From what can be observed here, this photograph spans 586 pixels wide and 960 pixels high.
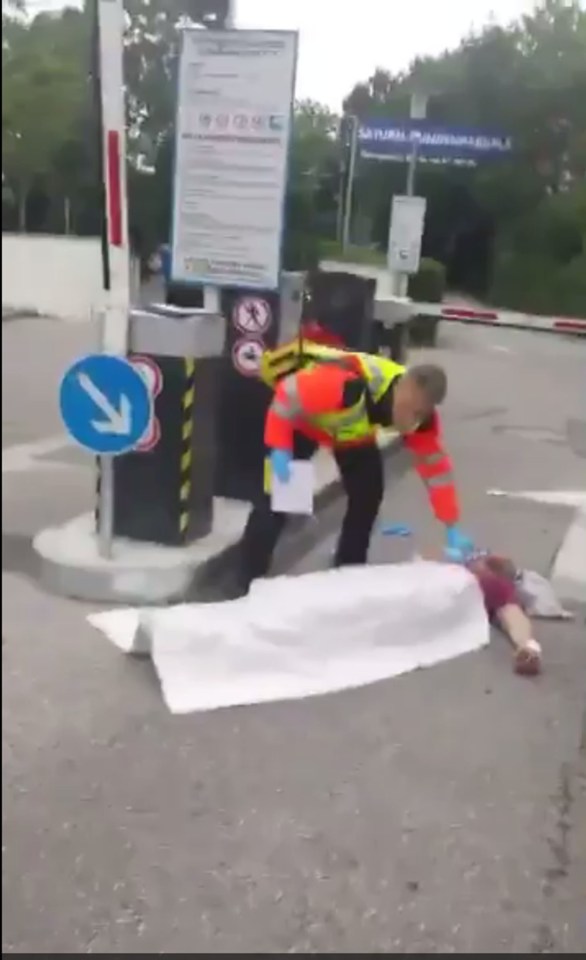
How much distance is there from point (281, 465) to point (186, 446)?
242mm

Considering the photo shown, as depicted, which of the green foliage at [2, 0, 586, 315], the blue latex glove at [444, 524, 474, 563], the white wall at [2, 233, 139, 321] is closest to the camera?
the white wall at [2, 233, 139, 321]

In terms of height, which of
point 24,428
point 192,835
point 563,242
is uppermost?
point 563,242

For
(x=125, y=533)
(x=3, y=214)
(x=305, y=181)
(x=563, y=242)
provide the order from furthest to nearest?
(x=563, y=242), (x=305, y=181), (x=125, y=533), (x=3, y=214)

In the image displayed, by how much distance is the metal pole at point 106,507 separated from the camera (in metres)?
0.81

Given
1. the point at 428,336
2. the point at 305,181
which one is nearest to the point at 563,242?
the point at 428,336

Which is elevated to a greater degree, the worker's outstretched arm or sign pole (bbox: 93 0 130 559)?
sign pole (bbox: 93 0 130 559)

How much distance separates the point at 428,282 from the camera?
3.48ft

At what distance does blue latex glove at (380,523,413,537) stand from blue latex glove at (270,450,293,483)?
118mm

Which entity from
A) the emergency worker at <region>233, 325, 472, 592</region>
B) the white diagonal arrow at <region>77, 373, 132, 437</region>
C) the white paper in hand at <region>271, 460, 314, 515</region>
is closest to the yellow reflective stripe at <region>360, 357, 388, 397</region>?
the emergency worker at <region>233, 325, 472, 592</region>

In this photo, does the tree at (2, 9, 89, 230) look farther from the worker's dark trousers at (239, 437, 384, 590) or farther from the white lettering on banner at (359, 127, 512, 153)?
the worker's dark trousers at (239, 437, 384, 590)

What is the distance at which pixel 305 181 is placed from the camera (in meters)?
0.93

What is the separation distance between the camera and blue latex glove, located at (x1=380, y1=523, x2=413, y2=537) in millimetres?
1168

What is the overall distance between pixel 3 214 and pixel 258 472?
50cm

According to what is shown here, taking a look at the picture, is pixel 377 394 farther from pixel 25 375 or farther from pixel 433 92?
pixel 25 375
